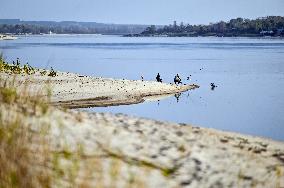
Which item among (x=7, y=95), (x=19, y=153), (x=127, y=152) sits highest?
(x=7, y=95)

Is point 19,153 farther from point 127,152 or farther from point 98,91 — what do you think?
point 98,91

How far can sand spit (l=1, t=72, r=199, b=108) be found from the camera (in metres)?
29.4

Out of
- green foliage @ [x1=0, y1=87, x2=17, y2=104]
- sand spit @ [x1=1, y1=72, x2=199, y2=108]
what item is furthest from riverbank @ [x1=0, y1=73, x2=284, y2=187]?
sand spit @ [x1=1, y1=72, x2=199, y2=108]

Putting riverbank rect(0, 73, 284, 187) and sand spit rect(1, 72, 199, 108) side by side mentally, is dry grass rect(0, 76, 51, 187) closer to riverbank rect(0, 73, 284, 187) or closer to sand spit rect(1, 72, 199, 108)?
riverbank rect(0, 73, 284, 187)

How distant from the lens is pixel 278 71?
6353 centimetres

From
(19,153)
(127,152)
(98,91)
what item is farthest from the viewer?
(98,91)

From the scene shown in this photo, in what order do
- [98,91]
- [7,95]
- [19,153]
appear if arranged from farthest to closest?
[98,91]
[7,95]
[19,153]

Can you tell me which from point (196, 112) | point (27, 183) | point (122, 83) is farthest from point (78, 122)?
point (122, 83)

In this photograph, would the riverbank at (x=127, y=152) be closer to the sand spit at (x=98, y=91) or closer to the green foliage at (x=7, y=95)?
the green foliage at (x=7, y=95)

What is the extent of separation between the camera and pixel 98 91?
33.8 m

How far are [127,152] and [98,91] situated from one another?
26565mm

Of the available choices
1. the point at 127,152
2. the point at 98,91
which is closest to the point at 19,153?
the point at 127,152

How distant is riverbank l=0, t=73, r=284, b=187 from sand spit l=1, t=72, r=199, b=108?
17736 millimetres

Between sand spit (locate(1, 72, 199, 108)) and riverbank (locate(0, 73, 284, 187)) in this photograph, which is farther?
sand spit (locate(1, 72, 199, 108))
